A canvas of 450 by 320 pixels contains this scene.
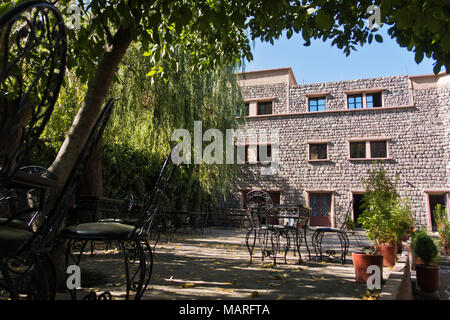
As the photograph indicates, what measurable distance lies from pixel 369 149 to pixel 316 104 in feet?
12.3

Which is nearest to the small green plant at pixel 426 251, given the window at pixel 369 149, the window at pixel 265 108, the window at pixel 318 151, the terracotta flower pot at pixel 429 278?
the terracotta flower pot at pixel 429 278

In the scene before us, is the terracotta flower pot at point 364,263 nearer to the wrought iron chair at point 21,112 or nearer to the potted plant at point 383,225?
the potted plant at point 383,225

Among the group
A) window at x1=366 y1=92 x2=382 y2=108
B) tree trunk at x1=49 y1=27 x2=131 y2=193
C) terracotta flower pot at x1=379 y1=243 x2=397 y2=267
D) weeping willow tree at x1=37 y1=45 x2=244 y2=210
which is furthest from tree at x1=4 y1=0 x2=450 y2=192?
window at x1=366 y1=92 x2=382 y2=108

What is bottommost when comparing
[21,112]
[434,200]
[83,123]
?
[434,200]

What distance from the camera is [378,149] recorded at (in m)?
15.4

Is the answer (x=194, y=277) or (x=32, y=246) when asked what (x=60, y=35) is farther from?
(x=194, y=277)

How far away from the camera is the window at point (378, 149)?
50.1 ft

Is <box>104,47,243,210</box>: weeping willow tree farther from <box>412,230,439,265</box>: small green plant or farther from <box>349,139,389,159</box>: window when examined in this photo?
<box>349,139,389,159</box>: window

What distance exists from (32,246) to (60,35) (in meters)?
0.81

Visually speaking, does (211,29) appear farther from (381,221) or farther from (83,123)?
(381,221)

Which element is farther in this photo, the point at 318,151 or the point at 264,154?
the point at 264,154

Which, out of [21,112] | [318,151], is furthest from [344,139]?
[21,112]

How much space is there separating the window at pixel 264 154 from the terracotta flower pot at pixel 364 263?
14213 mm
